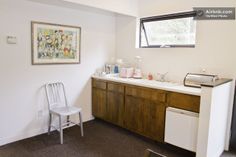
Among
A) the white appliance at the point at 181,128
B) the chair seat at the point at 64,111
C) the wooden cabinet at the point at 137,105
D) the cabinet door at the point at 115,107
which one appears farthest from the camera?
the cabinet door at the point at 115,107

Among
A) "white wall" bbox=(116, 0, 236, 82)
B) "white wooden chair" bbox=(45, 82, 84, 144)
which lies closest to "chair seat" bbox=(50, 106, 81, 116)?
"white wooden chair" bbox=(45, 82, 84, 144)

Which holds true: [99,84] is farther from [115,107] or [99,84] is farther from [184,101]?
[184,101]

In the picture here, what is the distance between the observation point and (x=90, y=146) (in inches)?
112

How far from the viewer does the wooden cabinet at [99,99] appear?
357 cm

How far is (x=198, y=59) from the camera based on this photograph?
290 centimetres

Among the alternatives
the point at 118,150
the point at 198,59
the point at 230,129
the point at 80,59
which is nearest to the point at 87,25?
the point at 80,59

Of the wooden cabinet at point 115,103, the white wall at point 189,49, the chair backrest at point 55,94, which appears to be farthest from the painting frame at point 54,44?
the white wall at point 189,49

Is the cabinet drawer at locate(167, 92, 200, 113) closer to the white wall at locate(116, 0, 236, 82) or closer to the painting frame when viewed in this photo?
the white wall at locate(116, 0, 236, 82)

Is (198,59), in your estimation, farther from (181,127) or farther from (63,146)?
(63,146)

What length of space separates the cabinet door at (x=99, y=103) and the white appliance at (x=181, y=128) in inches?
52.1

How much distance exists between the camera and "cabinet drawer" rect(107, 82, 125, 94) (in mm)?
3239

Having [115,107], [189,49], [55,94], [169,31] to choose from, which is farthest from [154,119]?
[55,94]

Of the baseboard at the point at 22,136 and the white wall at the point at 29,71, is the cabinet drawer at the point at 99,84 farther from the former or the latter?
the baseboard at the point at 22,136

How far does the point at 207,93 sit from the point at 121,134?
1667 millimetres
